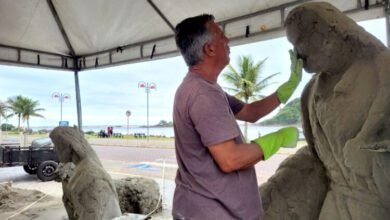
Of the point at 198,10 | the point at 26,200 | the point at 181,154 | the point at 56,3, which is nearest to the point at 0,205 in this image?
the point at 26,200

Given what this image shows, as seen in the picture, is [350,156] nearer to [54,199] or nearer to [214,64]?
[214,64]

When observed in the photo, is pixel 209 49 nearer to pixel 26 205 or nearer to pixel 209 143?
pixel 209 143

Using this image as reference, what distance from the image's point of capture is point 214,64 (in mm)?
1177

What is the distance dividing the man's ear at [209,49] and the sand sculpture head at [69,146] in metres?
2.53

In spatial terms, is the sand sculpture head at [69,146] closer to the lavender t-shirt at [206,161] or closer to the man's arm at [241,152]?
the lavender t-shirt at [206,161]

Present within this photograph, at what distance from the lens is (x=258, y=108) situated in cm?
149

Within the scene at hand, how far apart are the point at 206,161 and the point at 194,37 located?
41cm

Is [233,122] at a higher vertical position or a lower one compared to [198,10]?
lower

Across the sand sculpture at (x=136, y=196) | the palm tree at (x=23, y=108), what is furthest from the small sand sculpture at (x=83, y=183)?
the palm tree at (x=23, y=108)

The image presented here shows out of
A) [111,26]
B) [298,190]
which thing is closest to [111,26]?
[111,26]

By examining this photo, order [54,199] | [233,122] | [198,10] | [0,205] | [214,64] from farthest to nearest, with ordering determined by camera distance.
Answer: [54,199], [0,205], [198,10], [214,64], [233,122]

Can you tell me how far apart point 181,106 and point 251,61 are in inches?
308

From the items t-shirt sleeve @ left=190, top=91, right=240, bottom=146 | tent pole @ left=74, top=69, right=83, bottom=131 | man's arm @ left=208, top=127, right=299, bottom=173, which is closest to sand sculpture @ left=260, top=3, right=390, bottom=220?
man's arm @ left=208, top=127, right=299, bottom=173

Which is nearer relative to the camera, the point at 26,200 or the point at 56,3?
the point at 56,3
